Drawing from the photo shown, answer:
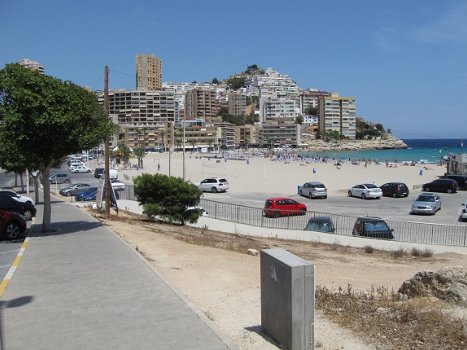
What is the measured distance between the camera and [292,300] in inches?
236

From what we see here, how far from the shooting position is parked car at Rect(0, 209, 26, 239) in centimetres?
1602

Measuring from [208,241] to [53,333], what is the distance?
11.3 metres

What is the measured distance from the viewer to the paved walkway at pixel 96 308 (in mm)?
6584

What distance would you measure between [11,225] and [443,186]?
38.5 meters

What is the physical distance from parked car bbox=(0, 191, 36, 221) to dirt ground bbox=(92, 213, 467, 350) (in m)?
5.16

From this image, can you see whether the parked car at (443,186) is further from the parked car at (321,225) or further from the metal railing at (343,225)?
the parked car at (321,225)

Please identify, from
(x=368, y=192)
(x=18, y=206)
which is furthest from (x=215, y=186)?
(x=18, y=206)

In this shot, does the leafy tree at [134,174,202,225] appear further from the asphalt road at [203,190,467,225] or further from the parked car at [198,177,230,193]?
the parked car at [198,177,230,193]

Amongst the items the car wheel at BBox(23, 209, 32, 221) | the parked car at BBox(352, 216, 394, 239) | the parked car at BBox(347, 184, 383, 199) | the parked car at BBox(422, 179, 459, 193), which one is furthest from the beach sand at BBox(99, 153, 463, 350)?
the parked car at BBox(422, 179, 459, 193)

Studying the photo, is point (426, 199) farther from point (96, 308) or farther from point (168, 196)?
point (96, 308)

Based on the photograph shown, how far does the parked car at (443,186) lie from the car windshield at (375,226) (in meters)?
24.5

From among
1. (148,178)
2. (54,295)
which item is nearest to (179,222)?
(148,178)

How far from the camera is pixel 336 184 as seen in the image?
190 feet

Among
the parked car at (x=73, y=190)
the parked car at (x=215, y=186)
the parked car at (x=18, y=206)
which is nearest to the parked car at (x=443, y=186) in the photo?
the parked car at (x=215, y=186)
